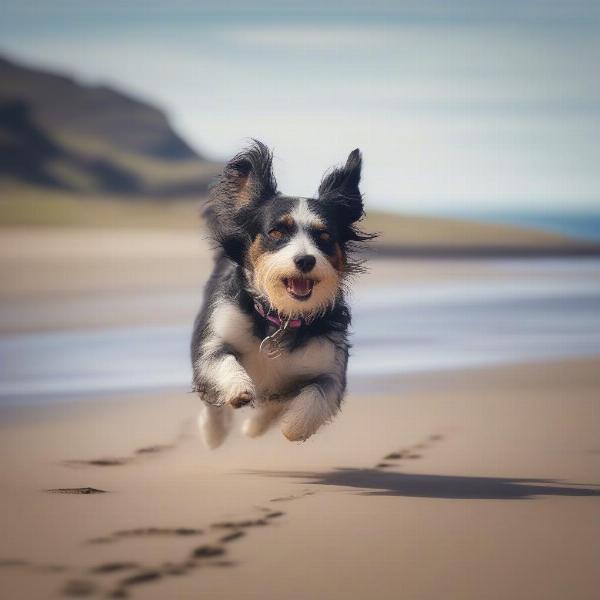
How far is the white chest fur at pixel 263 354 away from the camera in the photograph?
490 centimetres

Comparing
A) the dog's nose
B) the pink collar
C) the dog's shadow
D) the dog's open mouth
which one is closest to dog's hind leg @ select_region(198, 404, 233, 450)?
the dog's shadow

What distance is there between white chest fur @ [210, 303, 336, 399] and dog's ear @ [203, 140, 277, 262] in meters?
0.29

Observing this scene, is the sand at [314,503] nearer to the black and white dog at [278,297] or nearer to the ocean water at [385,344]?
the black and white dog at [278,297]

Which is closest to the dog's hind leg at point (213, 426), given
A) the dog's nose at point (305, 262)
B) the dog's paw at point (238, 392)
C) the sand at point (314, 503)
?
the sand at point (314, 503)

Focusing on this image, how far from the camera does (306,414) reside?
4684 mm

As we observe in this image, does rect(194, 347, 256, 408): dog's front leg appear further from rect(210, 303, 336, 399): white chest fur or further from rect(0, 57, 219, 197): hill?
rect(0, 57, 219, 197): hill

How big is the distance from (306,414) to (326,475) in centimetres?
32

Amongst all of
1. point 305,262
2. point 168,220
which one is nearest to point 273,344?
point 305,262

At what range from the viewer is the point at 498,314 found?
37.1 feet

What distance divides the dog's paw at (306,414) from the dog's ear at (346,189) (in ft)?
2.65

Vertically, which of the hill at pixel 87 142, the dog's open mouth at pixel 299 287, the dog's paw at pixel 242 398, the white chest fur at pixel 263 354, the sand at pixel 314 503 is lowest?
the sand at pixel 314 503

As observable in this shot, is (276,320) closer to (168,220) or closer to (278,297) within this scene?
(278,297)

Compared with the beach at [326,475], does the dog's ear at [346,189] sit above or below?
above

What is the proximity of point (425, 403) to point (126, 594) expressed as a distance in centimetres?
358
